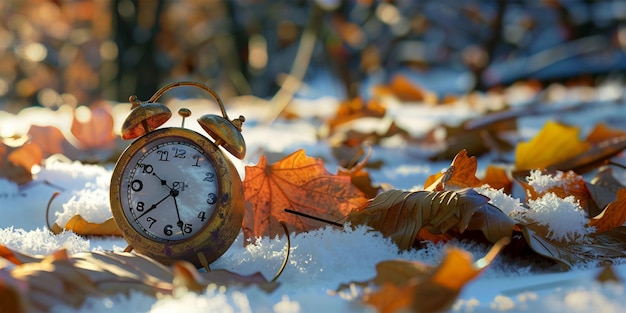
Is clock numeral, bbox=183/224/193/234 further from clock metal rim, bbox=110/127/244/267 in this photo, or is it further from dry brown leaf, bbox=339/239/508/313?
dry brown leaf, bbox=339/239/508/313

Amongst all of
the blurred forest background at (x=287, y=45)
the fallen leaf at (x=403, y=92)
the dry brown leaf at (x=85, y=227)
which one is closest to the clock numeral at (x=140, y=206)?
the dry brown leaf at (x=85, y=227)

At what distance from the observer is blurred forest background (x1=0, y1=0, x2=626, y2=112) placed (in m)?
5.15

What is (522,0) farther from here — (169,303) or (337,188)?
(169,303)

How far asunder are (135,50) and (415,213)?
4244mm

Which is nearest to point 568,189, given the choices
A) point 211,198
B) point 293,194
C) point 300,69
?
point 293,194

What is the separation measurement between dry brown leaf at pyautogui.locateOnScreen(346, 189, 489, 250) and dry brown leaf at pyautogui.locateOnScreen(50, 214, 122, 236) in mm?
442

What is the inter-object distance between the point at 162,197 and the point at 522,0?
6.36m

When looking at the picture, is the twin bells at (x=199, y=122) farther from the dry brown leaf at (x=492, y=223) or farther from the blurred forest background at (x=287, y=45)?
the blurred forest background at (x=287, y=45)

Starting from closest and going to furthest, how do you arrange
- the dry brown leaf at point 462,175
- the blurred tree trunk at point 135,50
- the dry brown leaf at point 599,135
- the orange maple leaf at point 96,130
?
the dry brown leaf at point 462,175, the dry brown leaf at point 599,135, the orange maple leaf at point 96,130, the blurred tree trunk at point 135,50

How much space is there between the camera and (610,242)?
1.26 m

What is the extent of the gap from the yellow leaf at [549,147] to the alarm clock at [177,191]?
87 centimetres

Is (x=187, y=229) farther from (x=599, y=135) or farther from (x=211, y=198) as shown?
(x=599, y=135)

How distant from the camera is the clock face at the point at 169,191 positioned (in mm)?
1191

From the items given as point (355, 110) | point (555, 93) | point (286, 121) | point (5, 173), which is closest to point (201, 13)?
point (555, 93)
